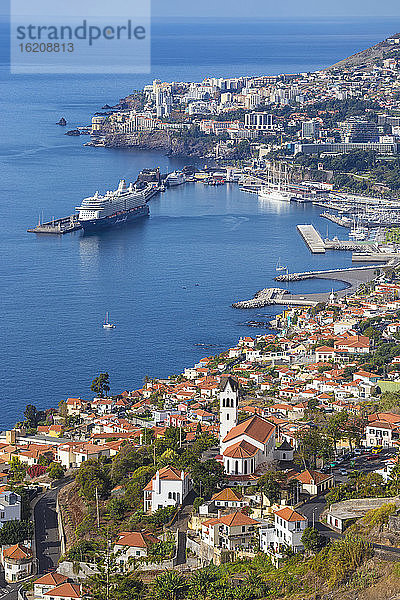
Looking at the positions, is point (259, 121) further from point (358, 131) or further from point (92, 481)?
point (92, 481)

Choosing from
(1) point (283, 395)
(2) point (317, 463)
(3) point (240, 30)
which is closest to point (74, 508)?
(2) point (317, 463)

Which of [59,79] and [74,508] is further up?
[59,79]

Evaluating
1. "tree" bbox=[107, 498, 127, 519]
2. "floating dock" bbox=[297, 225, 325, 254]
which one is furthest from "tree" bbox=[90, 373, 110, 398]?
"floating dock" bbox=[297, 225, 325, 254]

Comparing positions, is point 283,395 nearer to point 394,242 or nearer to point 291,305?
point 291,305

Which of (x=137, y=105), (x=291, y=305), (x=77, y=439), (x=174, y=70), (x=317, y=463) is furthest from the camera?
(x=174, y=70)

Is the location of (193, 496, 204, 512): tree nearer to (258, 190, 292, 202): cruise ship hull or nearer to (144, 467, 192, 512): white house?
(144, 467, 192, 512): white house

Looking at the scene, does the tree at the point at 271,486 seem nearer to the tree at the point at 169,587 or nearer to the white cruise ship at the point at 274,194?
the tree at the point at 169,587
